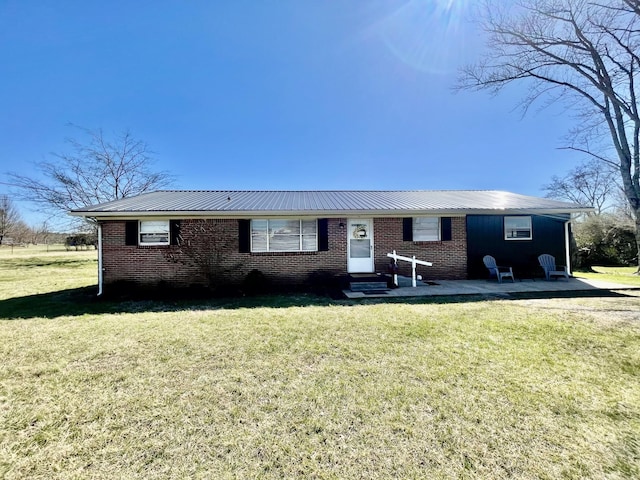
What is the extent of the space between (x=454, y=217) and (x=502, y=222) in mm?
1950

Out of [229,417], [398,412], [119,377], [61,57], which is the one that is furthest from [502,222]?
[61,57]

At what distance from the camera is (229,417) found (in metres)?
2.54

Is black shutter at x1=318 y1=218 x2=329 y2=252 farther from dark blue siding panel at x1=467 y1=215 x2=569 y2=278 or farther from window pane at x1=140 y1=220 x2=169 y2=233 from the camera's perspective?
dark blue siding panel at x1=467 y1=215 x2=569 y2=278

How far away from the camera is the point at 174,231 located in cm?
919

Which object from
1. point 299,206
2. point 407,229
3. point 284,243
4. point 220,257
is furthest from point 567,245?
point 220,257

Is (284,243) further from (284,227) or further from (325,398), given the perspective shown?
(325,398)

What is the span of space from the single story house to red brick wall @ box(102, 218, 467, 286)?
3cm

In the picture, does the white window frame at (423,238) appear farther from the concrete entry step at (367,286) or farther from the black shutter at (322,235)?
the black shutter at (322,235)

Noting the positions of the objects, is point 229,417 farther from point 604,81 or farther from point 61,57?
point 604,81

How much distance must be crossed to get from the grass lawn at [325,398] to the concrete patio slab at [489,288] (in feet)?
8.08

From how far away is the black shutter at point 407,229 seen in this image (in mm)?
10023

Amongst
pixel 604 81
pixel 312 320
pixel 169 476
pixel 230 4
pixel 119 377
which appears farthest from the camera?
pixel 604 81

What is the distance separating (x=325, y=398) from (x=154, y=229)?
28.4ft

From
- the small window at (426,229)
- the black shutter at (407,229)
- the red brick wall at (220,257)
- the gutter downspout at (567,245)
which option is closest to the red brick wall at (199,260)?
the red brick wall at (220,257)
